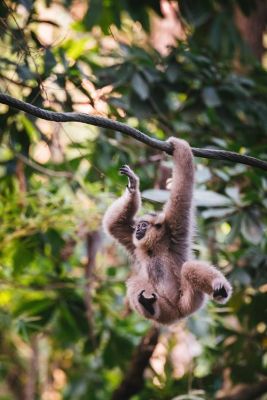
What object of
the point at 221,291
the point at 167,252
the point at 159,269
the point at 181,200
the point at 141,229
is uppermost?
the point at 181,200

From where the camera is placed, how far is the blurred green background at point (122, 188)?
562 cm

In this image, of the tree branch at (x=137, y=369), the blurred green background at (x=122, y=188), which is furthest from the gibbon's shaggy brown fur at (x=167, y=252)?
the tree branch at (x=137, y=369)

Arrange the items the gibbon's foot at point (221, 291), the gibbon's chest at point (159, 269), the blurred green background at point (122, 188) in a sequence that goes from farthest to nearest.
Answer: the blurred green background at point (122, 188)
the gibbon's chest at point (159, 269)
the gibbon's foot at point (221, 291)

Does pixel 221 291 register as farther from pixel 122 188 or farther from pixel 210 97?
pixel 210 97

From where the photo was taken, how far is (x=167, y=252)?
4973 millimetres

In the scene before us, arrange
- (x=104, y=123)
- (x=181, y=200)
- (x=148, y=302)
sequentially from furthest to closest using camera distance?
(x=181, y=200)
(x=148, y=302)
(x=104, y=123)

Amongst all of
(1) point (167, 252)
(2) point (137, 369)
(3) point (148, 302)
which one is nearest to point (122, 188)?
(1) point (167, 252)

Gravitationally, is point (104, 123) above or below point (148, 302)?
above

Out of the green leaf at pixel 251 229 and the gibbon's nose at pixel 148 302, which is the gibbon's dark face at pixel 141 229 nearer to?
the gibbon's nose at pixel 148 302

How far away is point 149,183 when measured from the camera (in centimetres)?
642

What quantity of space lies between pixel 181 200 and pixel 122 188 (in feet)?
4.83

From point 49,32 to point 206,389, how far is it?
28.2 ft

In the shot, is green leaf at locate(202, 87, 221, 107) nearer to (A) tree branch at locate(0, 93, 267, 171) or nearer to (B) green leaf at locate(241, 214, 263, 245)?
(B) green leaf at locate(241, 214, 263, 245)

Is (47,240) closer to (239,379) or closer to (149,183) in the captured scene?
(149,183)
